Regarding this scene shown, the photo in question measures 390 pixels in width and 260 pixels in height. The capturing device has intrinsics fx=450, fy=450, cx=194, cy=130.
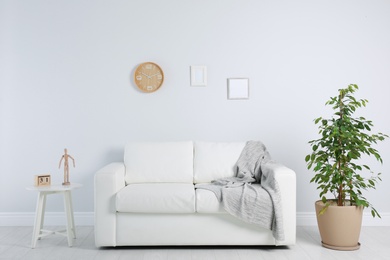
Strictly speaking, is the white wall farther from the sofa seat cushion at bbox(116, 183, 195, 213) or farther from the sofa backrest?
the sofa seat cushion at bbox(116, 183, 195, 213)

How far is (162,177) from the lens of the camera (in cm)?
397

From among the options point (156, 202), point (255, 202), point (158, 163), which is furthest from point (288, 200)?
point (158, 163)

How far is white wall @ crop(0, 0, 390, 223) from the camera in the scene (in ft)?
14.3

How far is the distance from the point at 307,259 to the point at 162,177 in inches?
55.7

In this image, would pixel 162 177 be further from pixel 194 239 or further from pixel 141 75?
pixel 141 75

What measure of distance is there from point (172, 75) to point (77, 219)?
65.6 inches

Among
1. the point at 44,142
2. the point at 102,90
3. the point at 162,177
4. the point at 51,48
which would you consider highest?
the point at 51,48

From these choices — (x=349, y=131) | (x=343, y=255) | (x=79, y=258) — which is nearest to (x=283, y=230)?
(x=343, y=255)

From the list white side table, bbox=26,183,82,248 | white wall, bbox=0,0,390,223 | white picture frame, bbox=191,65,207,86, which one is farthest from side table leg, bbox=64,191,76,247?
white picture frame, bbox=191,65,207,86

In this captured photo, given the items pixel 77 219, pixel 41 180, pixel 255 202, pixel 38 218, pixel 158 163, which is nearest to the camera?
pixel 255 202

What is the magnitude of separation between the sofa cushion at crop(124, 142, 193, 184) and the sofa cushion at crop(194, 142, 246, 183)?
7cm

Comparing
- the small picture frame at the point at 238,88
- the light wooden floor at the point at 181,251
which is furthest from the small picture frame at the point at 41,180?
the small picture frame at the point at 238,88

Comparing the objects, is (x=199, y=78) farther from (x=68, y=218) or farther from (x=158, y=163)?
(x=68, y=218)

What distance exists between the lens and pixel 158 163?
4.01 meters
